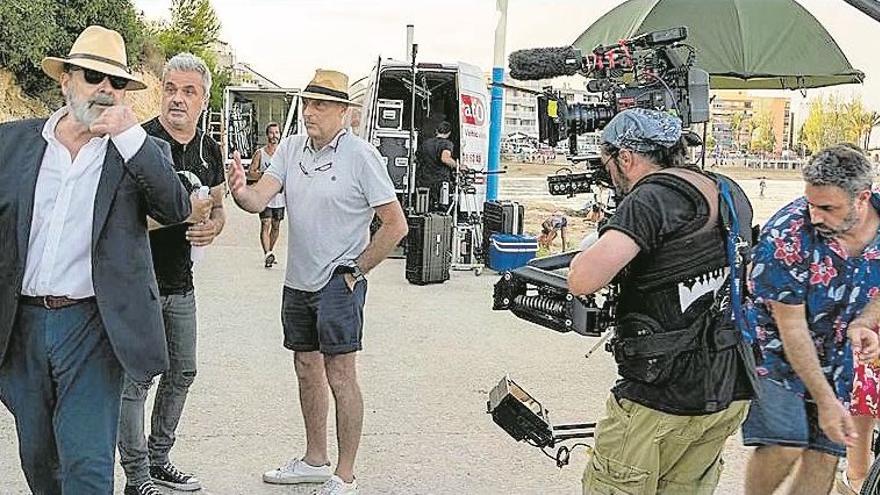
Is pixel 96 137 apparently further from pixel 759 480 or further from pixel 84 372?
pixel 759 480

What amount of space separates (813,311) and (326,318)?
203 centimetres

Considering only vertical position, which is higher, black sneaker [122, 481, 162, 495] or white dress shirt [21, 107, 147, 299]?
white dress shirt [21, 107, 147, 299]

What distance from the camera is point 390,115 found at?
1462 cm

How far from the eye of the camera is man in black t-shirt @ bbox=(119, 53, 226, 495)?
4273 millimetres

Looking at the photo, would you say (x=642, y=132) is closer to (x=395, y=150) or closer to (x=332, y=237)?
(x=332, y=237)

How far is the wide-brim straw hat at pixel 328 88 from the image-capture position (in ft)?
15.0

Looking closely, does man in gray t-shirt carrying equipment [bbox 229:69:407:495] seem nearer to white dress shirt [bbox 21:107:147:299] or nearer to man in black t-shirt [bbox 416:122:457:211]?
white dress shirt [bbox 21:107:147:299]

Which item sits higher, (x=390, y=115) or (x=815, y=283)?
(x=390, y=115)

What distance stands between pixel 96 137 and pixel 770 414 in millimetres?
2644

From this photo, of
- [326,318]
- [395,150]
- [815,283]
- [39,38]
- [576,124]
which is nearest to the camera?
[815,283]

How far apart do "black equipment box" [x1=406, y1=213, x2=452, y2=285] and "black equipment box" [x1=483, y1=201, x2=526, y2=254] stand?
1074 millimetres

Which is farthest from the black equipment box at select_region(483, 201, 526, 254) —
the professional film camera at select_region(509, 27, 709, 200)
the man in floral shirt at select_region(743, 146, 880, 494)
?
the man in floral shirt at select_region(743, 146, 880, 494)

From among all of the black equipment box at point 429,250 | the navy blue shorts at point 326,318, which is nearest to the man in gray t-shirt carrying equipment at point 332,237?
the navy blue shorts at point 326,318

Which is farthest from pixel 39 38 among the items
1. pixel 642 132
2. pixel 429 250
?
pixel 642 132
